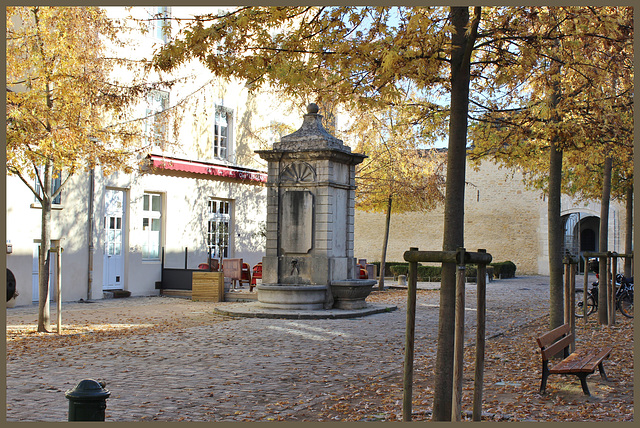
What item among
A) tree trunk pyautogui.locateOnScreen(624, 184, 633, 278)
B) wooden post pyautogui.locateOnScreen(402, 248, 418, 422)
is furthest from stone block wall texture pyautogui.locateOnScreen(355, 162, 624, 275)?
wooden post pyautogui.locateOnScreen(402, 248, 418, 422)

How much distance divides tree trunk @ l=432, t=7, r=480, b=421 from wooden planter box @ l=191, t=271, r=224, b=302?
13091 mm

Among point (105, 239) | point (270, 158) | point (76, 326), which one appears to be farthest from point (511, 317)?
point (105, 239)

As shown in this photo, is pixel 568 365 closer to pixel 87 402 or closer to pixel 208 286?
pixel 87 402

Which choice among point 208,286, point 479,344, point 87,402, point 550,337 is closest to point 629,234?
point 208,286

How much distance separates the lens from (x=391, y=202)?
77.0 feet

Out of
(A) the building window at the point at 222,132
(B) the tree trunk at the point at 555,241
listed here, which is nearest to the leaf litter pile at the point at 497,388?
(B) the tree trunk at the point at 555,241

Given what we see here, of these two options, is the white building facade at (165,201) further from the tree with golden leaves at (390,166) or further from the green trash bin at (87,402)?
the green trash bin at (87,402)

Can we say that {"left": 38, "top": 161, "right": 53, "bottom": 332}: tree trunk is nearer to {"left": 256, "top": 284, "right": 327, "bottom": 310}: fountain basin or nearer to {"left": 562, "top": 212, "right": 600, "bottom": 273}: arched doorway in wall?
{"left": 256, "top": 284, "right": 327, "bottom": 310}: fountain basin

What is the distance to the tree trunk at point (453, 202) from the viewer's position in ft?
18.6

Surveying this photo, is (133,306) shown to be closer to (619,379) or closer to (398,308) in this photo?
(398,308)

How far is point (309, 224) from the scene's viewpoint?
15.3 metres

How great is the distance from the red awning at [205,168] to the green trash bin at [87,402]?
15.5 meters

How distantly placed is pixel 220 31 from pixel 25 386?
420 cm

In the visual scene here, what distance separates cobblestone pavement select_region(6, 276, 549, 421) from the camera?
21.6 feet
